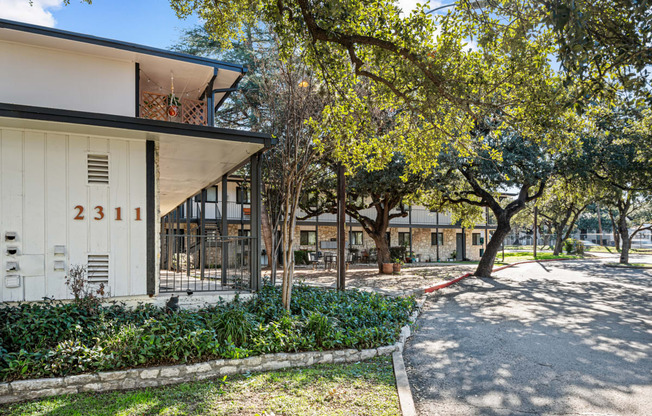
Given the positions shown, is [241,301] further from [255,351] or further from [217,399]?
[217,399]

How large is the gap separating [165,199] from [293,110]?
25.7ft

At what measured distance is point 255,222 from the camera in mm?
9383

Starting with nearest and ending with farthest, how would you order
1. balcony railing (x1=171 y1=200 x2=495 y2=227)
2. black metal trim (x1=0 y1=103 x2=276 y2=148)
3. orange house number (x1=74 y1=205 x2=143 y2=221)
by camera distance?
black metal trim (x1=0 y1=103 x2=276 y2=148) < orange house number (x1=74 y1=205 x2=143 y2=221) < balcony railing (x1=171 y1=200 x2=495 y2=227)

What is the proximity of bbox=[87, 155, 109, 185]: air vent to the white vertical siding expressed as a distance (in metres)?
0.07

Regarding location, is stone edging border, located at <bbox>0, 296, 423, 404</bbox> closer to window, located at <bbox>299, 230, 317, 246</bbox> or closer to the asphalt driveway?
the asphalt driveway

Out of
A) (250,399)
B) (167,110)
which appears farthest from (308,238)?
(250,399)

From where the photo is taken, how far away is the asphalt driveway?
5031 mm

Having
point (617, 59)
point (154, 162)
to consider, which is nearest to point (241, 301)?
point (154, 162)

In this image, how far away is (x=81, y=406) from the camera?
4.78 m

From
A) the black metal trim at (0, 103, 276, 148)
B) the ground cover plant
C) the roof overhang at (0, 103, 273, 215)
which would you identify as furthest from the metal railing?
the black metal trim at (0, 103, 276, 148)

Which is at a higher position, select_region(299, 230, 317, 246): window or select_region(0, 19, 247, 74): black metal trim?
select_region(0, 19, 247, 74): black metal trim

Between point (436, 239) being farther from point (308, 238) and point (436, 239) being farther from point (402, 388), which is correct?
point (402, 388)

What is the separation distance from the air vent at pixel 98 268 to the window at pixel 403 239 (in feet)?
94.6

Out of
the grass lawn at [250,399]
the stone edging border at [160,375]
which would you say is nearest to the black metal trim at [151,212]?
the stone edging border at [160,375]
